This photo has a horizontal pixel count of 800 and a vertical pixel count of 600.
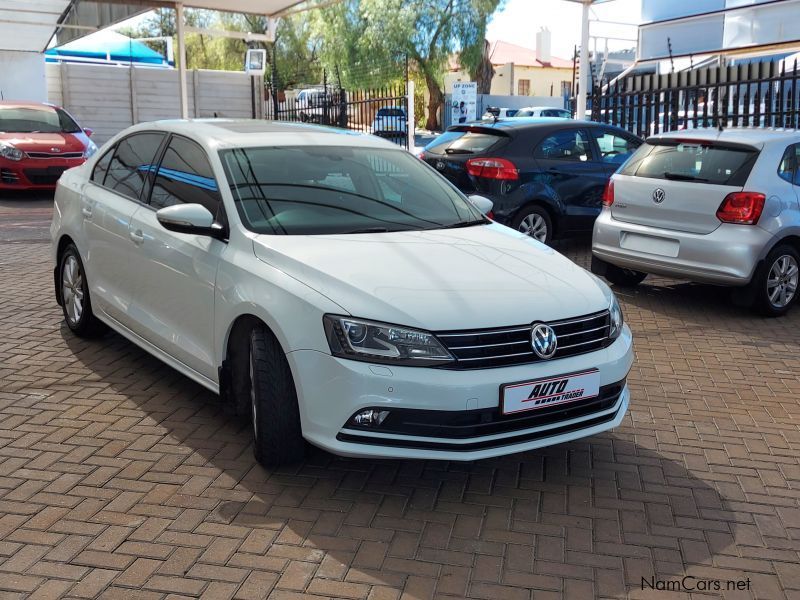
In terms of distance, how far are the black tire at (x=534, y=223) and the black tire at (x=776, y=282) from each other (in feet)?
9.39

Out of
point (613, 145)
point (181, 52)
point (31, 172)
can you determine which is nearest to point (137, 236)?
point (613, 145)

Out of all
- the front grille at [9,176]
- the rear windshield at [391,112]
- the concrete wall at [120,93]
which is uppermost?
the concrete wall at [120,93]

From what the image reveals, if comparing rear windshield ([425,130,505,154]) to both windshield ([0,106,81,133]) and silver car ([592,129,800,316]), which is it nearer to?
silver car ([592,129,800,316])

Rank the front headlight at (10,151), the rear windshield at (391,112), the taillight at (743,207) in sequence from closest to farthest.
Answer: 1. the taillight at (743,207)
2. the front headlight at (10,151)
3. the rear windshield at (391,112)

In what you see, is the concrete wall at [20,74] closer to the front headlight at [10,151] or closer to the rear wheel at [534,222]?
the front headlight at [10,151]

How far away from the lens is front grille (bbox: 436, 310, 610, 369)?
3.62 metres

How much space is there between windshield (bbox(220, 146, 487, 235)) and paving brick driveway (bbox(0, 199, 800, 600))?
1172 millimetres

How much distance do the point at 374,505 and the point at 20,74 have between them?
21.5 metres

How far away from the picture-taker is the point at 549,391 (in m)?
3.77

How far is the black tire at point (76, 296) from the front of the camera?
5980mm

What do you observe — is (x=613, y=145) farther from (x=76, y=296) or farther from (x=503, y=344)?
(x=503, y=344)

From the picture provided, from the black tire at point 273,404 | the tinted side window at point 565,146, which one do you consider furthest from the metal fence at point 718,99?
the black tire at point 273,404

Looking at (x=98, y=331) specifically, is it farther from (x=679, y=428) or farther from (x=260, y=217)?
(x=679, y=428)

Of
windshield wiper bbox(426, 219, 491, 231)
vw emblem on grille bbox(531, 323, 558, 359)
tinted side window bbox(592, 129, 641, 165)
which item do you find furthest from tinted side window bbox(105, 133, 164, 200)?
tinted side window bbox(592, 129, 641, 165)
